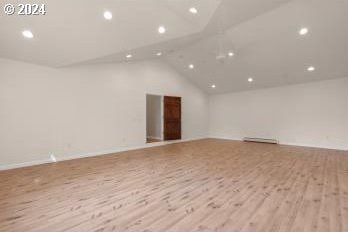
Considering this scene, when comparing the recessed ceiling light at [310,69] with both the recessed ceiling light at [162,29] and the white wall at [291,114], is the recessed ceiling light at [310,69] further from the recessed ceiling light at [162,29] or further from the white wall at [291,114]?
the recessed ceiling light at [162,29]

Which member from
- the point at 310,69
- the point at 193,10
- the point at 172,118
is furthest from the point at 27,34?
the point at 310,69

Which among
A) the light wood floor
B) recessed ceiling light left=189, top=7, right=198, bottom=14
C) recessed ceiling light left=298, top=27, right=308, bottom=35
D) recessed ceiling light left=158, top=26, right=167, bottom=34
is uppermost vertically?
recessed ceiling light left=298, top=27, right=308, bottom=35

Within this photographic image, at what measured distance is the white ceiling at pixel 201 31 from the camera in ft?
11.8

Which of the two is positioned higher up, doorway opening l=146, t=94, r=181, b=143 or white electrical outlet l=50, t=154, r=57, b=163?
doorway opening l=146, t=94, r=181, b=143

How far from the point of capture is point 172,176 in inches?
153

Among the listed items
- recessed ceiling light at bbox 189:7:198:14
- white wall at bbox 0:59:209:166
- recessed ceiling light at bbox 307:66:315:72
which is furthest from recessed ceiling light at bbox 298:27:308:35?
white wall at bbox 0:59:209:166

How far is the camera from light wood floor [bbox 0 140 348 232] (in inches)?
86.0

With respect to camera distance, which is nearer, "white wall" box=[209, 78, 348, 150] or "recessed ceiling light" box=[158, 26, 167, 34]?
"recessed ceiling light" box=[158, 26, 167, 34]

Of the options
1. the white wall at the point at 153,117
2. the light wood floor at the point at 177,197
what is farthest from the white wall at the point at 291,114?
the white wall at the point at 153,117

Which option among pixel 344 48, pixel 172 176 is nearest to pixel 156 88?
pixel 172 176

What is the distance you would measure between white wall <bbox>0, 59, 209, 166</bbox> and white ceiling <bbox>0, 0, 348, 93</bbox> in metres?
0.55

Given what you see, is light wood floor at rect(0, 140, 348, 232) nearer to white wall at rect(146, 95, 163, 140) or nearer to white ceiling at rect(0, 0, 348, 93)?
white ceiling at rect(0, 0, 348, 93)

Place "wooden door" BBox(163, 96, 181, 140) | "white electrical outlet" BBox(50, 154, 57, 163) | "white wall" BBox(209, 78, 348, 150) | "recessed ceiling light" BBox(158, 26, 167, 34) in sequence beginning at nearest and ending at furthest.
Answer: "recessed ceiling light" BBox(158, 26, 167, 34), "white electrical outlet" BBox(50, 154, 57, 163), "white wall" BBox(209, 78, 348, 150), "wooden door" BBox(163, 96, 181, 140)

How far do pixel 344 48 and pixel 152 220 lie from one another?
631 centimetres
